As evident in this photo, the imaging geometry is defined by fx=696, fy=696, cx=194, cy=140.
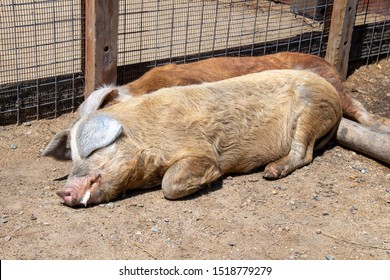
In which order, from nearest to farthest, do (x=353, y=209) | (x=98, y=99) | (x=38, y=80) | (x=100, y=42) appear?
(x=353, y=209)
(x=98, y=99)
(x=100, y=42)
(x=38, y=80)

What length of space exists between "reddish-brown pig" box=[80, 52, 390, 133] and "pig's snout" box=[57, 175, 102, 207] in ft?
3.04

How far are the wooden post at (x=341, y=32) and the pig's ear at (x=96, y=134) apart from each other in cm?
357

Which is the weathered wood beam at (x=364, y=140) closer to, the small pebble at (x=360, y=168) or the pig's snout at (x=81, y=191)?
the small pebble at (x=360, y=168)

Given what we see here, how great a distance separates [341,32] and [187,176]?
3.41 metres

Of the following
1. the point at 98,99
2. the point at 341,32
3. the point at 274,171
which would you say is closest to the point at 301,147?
the point at 274,171

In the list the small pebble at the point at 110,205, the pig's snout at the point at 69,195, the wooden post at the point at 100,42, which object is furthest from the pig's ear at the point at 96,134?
the wooden post at the point at 100,42

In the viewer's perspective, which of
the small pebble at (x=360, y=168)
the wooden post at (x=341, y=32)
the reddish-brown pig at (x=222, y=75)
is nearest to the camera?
the reddish-brown pig at (x=222, y=75)

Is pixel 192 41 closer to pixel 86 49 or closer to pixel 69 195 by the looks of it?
pixel 86 49

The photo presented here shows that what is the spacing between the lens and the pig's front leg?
5590 millimetres

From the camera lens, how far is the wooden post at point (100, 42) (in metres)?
6.61

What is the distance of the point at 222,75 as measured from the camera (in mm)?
6945

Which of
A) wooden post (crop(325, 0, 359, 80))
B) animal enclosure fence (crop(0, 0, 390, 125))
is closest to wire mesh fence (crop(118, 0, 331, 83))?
animal enclosure fence (crop(0, 0, 390, 125))

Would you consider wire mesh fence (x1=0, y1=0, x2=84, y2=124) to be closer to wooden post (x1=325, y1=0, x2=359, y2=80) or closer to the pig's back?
the pig's back

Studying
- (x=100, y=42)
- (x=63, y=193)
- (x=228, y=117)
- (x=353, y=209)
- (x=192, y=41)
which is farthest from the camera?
(x=192, y=41)
